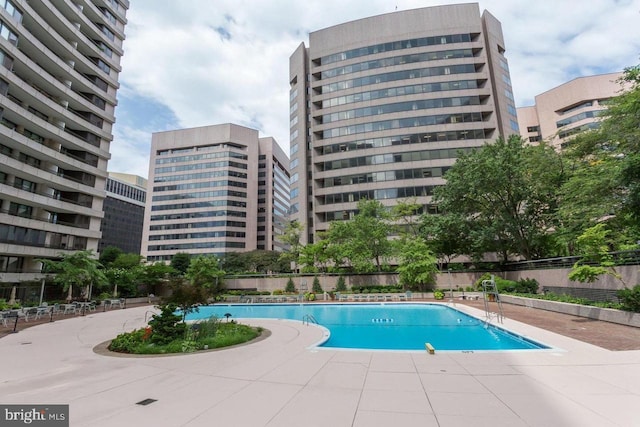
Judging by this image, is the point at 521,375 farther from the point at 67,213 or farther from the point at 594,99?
the point at 594,99

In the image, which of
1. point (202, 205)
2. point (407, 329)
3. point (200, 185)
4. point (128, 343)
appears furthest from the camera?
point (200, 185)

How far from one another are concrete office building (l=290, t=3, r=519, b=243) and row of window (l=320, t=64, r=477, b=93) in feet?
0.58

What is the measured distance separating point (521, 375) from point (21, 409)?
11.1m

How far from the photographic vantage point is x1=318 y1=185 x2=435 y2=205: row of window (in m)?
50.2

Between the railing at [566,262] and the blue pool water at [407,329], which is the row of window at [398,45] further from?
the blue pool water at [407,329]

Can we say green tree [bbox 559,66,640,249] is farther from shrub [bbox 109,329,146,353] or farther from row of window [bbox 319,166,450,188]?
shrub [bbox 109,329,146,353]

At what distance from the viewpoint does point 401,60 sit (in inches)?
2175

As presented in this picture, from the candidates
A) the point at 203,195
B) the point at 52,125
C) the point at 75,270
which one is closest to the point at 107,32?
the point at 52,125

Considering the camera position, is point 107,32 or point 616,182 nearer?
point 616,182

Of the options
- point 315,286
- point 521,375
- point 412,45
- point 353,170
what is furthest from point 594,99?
point 521,375

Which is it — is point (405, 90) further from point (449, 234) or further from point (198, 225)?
point (198, 225)

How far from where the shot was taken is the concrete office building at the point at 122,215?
127m

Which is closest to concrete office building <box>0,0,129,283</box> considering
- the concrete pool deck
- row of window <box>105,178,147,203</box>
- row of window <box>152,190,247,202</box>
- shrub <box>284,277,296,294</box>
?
shrub <box>284,277,296,294</box>

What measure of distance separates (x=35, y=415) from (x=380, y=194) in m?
49.5
